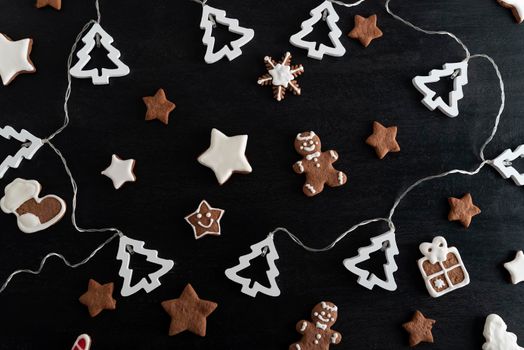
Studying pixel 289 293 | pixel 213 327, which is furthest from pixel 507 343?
pixel 213 327

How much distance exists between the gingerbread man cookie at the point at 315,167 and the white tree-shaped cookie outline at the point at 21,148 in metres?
0.54

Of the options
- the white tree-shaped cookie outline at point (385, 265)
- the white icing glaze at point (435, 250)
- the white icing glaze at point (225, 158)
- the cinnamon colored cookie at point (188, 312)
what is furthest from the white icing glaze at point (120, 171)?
the white icing glaze at point (435, 250)

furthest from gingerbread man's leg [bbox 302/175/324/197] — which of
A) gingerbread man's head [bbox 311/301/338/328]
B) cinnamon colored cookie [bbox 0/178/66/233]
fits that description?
cinnamon colored cookie [bbox 0/178/66/233]

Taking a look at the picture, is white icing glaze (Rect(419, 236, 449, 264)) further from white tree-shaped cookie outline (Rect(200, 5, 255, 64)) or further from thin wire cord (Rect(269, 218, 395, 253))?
white tree-shaped cookie outline (Rect(200, 5, 255, 64))

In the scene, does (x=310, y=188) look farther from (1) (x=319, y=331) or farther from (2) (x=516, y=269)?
(2) (x=516, y=269)

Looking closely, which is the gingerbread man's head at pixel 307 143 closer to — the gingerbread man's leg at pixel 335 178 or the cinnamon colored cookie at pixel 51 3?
the gingerbread man's leg at pixel 335 178

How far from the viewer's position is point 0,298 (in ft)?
2.94

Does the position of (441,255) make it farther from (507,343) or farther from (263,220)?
(263,220)

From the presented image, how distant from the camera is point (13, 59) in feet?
3.09

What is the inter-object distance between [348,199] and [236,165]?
0.24 meters

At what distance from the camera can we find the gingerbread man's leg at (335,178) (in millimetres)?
900


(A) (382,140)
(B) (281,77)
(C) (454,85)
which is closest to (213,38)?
(B) (281,77)

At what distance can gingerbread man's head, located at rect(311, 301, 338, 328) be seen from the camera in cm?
87

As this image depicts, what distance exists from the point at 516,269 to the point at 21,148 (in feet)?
3.41
